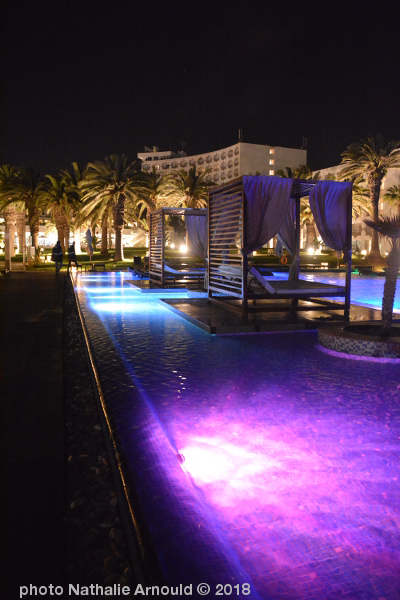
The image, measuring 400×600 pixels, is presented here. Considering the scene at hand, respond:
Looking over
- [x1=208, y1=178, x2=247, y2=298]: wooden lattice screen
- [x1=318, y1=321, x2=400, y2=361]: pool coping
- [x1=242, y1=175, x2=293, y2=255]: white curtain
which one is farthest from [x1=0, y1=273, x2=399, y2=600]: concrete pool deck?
[x1=242, y1=175, x2=293, y2=255]: white curtain

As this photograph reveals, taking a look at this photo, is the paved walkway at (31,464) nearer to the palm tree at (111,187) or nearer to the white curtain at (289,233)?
the white curtain at (289,233)

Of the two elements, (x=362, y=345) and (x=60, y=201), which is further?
(x=60, y=201)

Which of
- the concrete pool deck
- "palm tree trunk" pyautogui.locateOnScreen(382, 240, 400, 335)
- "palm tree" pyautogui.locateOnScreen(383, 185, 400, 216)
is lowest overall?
the concrete pool deck

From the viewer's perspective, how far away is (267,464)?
322cm

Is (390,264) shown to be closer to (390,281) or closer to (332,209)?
(390,281)

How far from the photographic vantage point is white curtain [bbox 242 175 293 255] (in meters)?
9.04

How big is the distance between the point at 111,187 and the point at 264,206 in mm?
23307

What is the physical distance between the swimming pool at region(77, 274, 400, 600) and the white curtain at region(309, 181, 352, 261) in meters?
3.86

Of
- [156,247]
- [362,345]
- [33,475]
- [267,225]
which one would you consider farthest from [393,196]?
[33,475]

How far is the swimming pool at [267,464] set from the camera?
2189 millimetres

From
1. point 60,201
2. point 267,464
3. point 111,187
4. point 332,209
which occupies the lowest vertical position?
point 267,464

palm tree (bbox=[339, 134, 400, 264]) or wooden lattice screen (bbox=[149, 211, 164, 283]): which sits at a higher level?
palm tree (bbox=[339, 134, 400, 264])

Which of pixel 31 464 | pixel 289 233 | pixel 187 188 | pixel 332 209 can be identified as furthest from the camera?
pixel 187 188

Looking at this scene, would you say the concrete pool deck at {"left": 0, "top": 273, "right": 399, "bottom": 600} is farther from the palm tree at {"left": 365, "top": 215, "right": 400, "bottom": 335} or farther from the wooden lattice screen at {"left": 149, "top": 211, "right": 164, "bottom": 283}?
the wooden lattice screen at {"left": 149, "top": 211, "right": 164, "bottom": 283}
